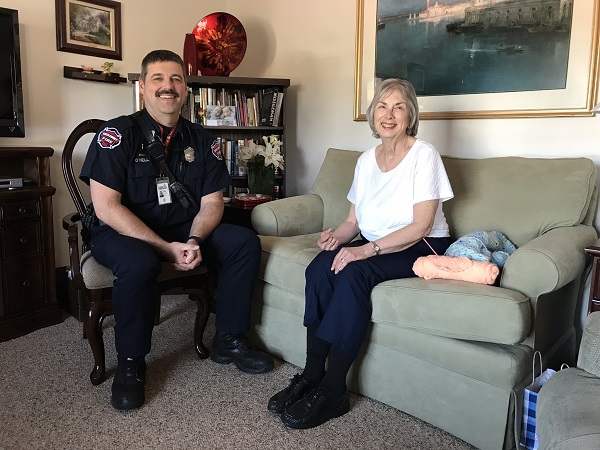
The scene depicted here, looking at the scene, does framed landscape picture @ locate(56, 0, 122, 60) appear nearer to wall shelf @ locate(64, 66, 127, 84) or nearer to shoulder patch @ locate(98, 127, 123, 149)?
wall shelf @ locate(64, 66, 127, 84)

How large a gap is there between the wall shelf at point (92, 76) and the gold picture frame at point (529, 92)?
4.61 feet

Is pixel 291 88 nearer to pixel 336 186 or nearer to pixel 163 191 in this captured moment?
pixel 336 186

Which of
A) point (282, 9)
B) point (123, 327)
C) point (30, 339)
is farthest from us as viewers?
point (282, 9)

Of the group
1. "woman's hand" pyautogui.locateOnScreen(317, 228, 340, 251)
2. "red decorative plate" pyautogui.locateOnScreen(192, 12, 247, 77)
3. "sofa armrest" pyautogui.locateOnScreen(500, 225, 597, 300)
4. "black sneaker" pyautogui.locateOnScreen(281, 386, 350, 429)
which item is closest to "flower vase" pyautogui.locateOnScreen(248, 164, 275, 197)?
"red decorative plate" pyautogui.locateOnScreen(192, 12, 247, 77)

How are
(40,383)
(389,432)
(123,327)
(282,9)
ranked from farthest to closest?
1. (282,9)
2. (40,383)
3. (123,327)
4. (389,432)

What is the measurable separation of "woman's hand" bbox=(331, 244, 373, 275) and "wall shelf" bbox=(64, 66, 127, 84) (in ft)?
6.28

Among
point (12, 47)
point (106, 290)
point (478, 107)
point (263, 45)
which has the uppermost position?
point (263, 45)

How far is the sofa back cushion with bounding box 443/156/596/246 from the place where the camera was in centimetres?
197

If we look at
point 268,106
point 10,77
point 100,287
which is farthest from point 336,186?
point 10,77

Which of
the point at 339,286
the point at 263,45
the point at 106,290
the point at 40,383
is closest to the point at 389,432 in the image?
the point at 339,286

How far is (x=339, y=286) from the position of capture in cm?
170

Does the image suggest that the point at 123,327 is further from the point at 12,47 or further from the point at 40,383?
the point at 12,47

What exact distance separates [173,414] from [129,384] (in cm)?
19

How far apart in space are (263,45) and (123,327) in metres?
2.36
